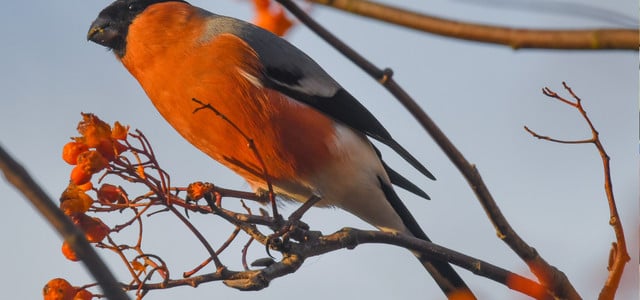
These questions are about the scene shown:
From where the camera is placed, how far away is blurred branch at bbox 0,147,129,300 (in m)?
1.07

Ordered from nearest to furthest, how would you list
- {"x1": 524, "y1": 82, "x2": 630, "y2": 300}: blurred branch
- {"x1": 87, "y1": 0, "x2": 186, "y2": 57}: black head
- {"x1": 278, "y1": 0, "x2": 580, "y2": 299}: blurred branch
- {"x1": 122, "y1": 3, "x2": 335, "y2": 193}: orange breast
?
{"x1": 278, "y1": 0, "x2": 580, "y2": 299}: blurred branch, {"x1": 524, "y1": 82, "x2": 630, "y2": 300}: blurred branch, {"x1": 122, "y1": 3, "x2": 335, "y2": 193}: orange breast, {"x1": 87, "y1": 0, "x2": 186, "y2": 57}: black head

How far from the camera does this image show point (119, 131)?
2.70m

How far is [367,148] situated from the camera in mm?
3910

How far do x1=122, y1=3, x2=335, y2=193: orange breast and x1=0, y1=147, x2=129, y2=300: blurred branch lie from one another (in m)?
2.27

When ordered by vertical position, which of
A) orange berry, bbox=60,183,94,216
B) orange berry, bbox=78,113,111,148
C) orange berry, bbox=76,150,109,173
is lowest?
orange berry, bbox=60,183,94,216

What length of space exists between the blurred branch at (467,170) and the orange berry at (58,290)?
3.85 ft

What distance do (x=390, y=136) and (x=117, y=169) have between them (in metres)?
1.63

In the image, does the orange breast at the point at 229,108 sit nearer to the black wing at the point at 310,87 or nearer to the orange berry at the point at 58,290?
the black wing at the point at 310,87

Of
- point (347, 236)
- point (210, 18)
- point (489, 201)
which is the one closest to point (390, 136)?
point (210, 18)

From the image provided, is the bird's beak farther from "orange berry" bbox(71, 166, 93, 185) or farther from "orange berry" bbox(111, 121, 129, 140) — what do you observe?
"orange berry" bbox(71, 166, 93, 185)

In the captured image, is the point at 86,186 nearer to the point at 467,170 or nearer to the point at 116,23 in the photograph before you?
the point at 467,170

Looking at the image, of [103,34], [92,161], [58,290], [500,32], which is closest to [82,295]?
[58,290]

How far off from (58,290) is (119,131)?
53cm

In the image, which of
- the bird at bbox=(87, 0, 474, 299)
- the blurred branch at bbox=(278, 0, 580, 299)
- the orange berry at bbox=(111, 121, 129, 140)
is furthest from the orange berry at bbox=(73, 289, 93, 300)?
the blurred branch at bbox=(278, 0, 580, 299)
